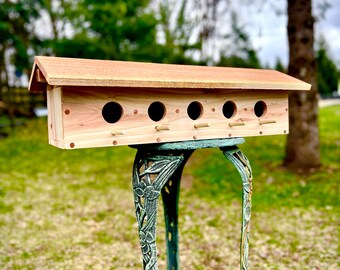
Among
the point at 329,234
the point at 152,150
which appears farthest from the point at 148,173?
the point at 329,234

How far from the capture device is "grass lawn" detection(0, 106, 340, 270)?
4.32 m

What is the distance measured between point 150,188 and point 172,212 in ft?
3.05

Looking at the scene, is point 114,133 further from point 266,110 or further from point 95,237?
point 95,237

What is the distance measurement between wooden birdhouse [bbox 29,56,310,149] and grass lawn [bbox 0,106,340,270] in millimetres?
2075

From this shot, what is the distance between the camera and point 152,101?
245 cm

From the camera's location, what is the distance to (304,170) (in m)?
7.12

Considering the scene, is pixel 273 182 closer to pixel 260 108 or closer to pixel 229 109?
pixel 260 108

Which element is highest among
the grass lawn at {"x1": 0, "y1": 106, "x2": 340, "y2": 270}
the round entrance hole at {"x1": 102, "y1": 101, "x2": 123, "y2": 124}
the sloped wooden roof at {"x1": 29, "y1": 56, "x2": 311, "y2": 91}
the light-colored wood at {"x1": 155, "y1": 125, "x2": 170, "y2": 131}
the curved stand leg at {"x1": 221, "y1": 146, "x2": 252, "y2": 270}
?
the sloped wooden roof at {"x1": 29, "y1": 56, "x2": 311, "y2": 91}

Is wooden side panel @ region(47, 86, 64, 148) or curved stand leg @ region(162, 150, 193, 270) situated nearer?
wooden side panel @ region(47, 86, 64, 148)

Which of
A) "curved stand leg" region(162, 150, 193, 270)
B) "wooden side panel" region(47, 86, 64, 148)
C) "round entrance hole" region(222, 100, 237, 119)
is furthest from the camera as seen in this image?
"curved stand leg" region(162, 150, 193, 270)

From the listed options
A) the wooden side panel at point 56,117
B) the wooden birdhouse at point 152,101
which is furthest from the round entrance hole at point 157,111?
the wooden side panel at point 56,117

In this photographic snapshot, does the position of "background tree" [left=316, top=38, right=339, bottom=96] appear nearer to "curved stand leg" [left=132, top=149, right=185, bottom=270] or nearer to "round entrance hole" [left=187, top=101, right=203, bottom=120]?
"round entrance hole" [left=187, top=101, right=203, bottom=120]

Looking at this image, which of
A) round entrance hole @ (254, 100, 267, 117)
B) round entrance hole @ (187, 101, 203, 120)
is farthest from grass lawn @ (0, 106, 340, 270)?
round entrance hole @ (187, 101, 203, 120)

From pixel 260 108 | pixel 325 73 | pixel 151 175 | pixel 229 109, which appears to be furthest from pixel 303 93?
pixel 325 73
